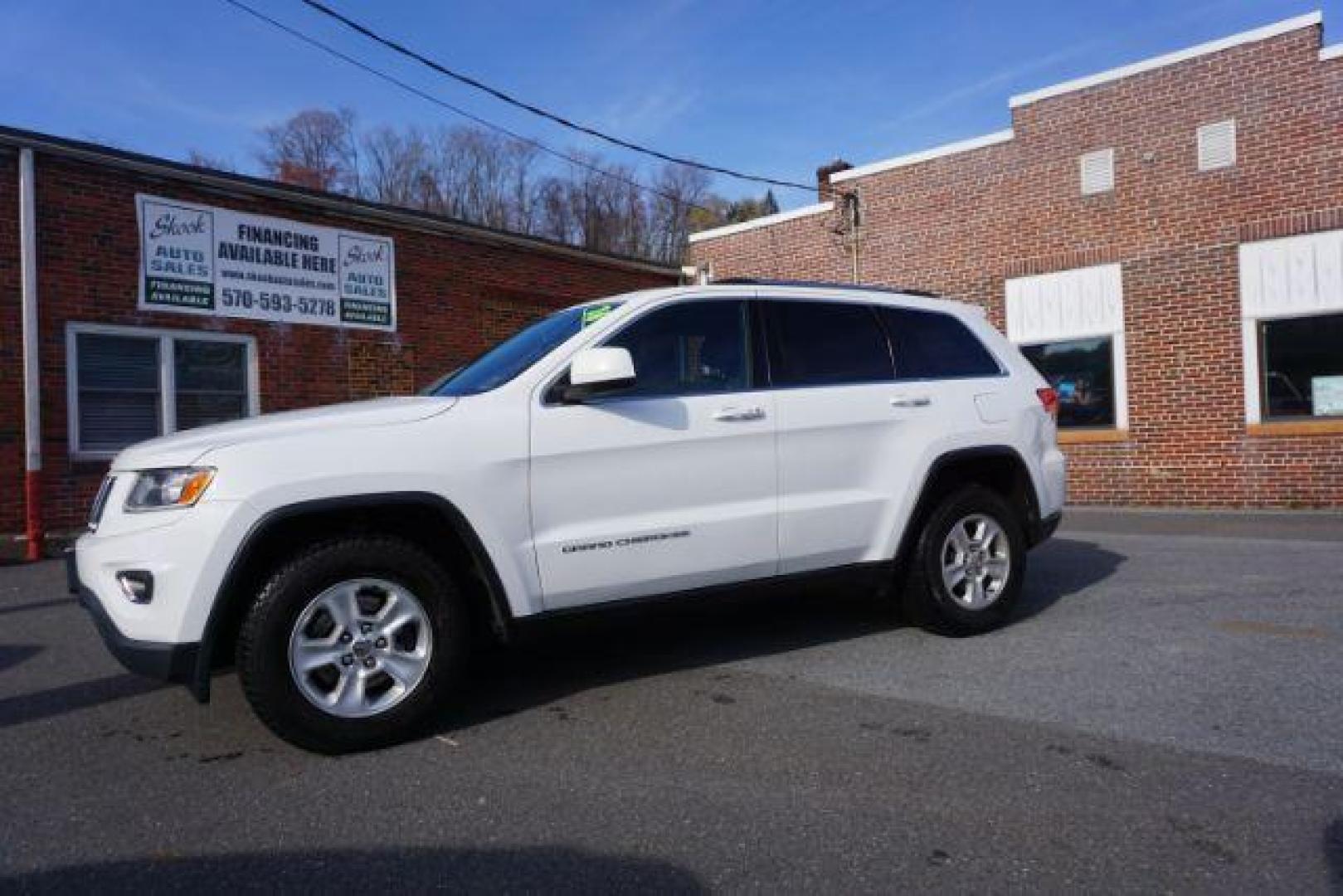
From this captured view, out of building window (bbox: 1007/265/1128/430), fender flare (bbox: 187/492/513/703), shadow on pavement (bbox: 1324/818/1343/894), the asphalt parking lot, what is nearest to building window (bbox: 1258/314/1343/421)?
building window (bbox: 1007/265/1128/430)

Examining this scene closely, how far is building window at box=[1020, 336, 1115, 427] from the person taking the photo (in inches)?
494

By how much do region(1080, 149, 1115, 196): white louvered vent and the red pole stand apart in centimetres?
1284

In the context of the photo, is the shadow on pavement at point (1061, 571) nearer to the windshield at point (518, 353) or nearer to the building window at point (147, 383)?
the windshield at point (518, 353)

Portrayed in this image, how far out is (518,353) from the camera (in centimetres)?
447

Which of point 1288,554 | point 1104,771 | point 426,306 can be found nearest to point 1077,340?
point 1288,554

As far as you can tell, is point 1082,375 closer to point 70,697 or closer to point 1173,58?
point 1173,58

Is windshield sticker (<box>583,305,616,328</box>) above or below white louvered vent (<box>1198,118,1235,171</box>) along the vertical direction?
below

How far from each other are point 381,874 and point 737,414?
2.45 m

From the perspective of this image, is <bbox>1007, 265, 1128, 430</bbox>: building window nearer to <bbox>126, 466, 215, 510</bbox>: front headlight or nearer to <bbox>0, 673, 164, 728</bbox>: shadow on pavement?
<bbox>0, 673, 164, 728</bbox>: shadow on pavement

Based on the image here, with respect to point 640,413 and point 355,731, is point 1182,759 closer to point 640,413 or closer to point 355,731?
point 640,413

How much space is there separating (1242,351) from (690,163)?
804cm

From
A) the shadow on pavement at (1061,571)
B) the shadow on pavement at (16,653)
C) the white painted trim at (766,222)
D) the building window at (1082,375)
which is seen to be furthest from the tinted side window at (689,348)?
the white painted trim at (766,222)

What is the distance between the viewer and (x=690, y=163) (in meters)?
14.6

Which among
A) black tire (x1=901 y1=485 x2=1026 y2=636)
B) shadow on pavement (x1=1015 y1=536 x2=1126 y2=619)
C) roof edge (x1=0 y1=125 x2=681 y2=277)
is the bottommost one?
shadow on pavement (x1=1015 y1=536 x2=1126 y2=619)
